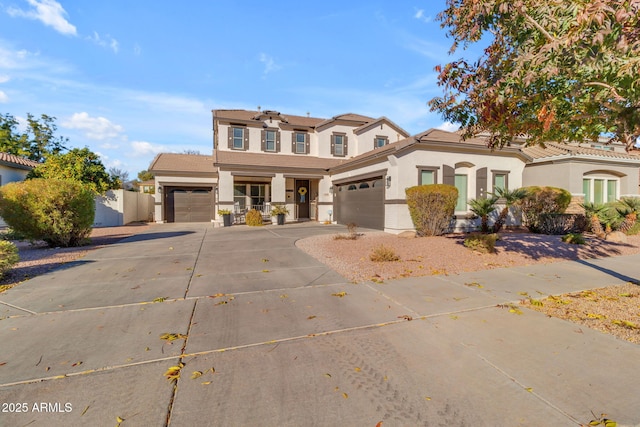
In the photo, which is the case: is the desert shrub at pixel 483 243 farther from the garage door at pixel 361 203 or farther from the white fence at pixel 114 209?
the white fence at pixel 114 209

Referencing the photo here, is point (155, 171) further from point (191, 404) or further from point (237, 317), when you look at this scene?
point (191, 404)

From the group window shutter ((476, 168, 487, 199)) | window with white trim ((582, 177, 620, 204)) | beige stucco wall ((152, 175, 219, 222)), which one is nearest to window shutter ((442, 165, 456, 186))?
window shutter ((476, 168, 487, 199))

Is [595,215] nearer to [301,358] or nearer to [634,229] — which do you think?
[634,229]

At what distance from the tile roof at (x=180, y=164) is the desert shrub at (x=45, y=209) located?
1089 cm

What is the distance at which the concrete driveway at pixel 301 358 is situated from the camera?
7.14 ft

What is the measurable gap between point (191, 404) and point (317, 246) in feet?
22.9

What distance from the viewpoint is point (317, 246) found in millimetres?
9148

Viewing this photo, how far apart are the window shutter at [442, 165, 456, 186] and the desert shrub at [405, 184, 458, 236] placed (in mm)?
2405

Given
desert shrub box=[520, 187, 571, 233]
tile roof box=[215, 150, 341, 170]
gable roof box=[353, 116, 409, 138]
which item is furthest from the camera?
gable roof box=[353, 116, 409, 138]

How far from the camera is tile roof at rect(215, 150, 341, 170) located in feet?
56.9

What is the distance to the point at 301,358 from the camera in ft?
9.44

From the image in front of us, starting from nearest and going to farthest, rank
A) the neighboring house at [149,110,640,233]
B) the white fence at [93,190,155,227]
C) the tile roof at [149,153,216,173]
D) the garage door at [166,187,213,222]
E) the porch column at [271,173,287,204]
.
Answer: the neighboring house at [149,110,640,233]
the porch column at [271,173,287,204]
the white fence at [93,190,155,227]
the tile roof at [149,153,216,173]
the garage door at [166,187,213,222]

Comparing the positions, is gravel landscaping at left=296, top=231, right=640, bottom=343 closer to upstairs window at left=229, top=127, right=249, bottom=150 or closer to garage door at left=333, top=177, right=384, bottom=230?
garage door at left=333, top=177, right=384, bottom=230

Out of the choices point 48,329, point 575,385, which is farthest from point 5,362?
point 575,385
